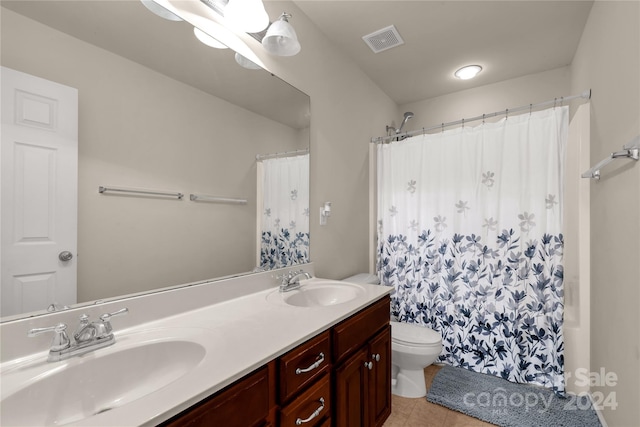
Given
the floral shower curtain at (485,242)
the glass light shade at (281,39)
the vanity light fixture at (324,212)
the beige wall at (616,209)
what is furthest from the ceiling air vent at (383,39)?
the vanity light fixture at (324,212)

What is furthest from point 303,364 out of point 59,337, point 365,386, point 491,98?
point 491,98

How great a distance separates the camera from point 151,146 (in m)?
1.10

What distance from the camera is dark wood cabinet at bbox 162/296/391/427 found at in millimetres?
717

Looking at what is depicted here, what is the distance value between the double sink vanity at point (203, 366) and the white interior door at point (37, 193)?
0.09 meters

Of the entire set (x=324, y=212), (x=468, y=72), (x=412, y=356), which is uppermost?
(x=468, y=72)

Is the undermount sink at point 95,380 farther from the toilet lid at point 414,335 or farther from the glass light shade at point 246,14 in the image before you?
the toilet lid at point 414,335

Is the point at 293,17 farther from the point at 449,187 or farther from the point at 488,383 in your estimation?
the point at 488,383

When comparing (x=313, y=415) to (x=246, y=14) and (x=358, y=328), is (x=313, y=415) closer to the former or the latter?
(x=358, y=328)

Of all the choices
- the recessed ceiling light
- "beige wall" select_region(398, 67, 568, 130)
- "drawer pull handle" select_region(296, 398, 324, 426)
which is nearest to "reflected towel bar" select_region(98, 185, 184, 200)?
"drawer pull handle" select_region(296, 398, 324, 426)

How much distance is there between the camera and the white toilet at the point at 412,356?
1.84m

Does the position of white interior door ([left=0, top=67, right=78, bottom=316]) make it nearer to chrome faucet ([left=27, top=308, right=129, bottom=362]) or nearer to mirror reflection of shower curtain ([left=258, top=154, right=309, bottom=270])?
chrome faucet ([left=27, top=308, right=129, bottom=362])

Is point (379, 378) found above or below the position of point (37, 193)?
below

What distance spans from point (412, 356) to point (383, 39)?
226cm

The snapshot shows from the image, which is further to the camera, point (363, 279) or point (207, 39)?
point (363, 279)
